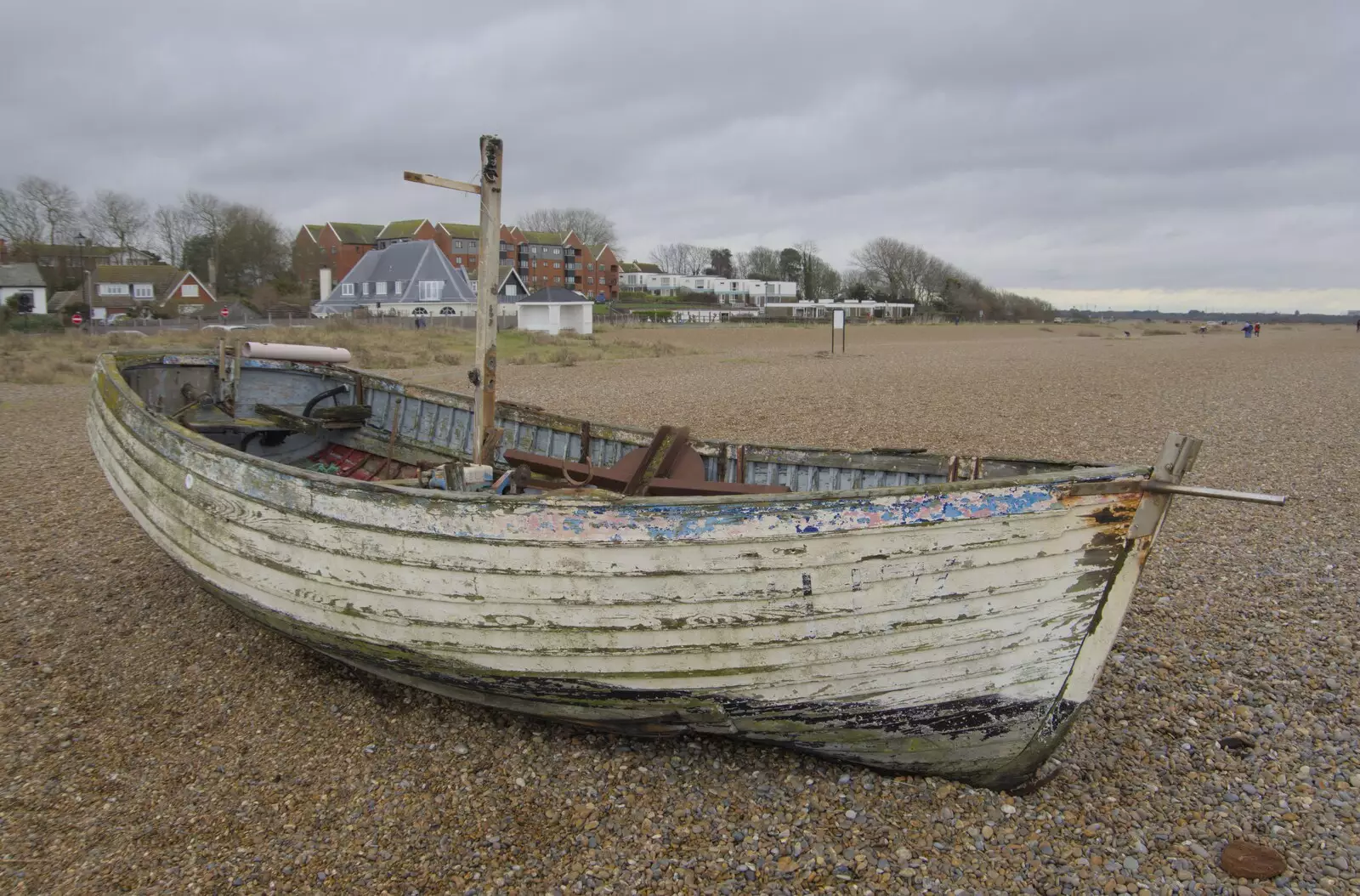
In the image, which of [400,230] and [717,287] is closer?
[400,230]

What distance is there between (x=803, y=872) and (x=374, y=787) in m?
2.33

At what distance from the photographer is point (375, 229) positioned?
290 feet

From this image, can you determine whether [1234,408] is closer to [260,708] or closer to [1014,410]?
[1014,410]

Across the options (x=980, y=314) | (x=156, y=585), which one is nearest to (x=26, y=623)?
(x=156, y=585)

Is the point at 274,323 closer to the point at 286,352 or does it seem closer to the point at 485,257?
the point at 286,352

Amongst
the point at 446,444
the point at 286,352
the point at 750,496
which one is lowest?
the point at 446,444

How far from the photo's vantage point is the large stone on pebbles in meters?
3.57

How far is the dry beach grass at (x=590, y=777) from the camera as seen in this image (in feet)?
12.3

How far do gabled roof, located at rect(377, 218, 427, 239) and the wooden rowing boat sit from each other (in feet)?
282

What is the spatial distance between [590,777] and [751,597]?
1.48m

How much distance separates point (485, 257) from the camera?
5410 mm

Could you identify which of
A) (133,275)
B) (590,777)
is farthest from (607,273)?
(590,777)

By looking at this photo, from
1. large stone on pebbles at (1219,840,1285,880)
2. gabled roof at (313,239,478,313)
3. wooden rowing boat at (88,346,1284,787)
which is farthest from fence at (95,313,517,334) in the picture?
large stone on pebbles at (1219,840,1285,880)

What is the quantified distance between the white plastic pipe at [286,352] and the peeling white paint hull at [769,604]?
4.18 m
